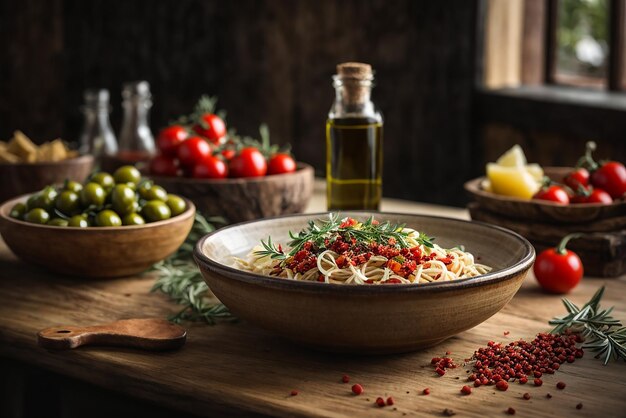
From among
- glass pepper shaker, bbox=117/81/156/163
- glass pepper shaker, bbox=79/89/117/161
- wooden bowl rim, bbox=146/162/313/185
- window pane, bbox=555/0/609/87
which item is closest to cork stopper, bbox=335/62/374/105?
wooden bowl rim, bbox=146/162/313/185

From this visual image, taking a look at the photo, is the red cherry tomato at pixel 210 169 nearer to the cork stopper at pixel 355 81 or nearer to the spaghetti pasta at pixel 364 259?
the cork stopper at pixel 355 81

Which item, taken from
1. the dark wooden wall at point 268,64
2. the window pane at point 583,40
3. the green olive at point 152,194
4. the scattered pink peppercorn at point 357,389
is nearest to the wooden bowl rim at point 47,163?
the green olive at point 152,194

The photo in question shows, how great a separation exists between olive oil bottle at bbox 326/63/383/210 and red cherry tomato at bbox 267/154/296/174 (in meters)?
0.21

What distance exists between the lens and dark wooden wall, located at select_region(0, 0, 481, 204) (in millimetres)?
3641

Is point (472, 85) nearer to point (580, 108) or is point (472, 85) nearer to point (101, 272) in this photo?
point (580, 108)

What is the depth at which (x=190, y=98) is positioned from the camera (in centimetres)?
475

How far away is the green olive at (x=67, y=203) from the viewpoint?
5.47 feet

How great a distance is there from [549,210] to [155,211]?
2.63 feet

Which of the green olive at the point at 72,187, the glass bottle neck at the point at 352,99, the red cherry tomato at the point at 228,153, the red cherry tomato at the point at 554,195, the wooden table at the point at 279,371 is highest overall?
the glass bottle neck at the point at 352,99

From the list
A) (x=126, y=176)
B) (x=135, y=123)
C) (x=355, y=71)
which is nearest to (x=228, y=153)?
(x=126, y=176)

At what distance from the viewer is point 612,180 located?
181cm

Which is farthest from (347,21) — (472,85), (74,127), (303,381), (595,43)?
(303,381)

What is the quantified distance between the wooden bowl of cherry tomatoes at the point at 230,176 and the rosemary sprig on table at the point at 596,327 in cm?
74

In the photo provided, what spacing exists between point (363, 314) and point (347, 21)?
9.87ft
